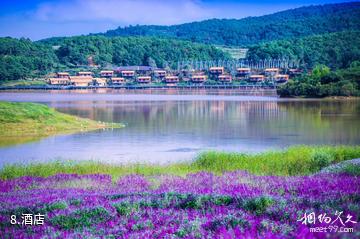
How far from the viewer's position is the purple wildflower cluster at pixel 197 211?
24.1ft

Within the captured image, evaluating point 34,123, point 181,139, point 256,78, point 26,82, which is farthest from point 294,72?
point 181,139

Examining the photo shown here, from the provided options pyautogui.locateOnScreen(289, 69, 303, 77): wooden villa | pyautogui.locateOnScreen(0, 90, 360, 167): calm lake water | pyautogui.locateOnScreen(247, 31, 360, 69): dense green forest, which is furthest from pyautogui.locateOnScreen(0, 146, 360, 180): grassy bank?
pyautogui.locateOnScreen(289, 69, 303, 77): wooden villa

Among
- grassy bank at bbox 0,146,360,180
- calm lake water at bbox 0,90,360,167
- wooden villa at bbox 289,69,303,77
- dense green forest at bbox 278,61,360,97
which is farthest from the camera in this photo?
wooden villa at bbox 289,69,303,77

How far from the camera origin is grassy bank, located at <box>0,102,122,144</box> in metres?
42.6

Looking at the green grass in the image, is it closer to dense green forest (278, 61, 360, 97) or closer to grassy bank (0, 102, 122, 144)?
dense green forest (278, 61, 360, 97)

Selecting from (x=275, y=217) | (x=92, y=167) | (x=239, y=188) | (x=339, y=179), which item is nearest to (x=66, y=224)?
(x=275, y=217)

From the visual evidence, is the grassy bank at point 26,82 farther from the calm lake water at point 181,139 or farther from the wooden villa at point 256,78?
the calm lake water at point 181,139

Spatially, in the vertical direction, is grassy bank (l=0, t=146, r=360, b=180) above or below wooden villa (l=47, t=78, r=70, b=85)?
above

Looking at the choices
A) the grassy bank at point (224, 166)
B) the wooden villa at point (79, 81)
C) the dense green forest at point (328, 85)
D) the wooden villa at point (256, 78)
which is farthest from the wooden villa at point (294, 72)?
the grassy bank at point (224, 166)

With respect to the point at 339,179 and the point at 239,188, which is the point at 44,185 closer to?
the point at 239,188

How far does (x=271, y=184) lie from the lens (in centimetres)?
1186

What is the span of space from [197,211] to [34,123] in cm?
3788

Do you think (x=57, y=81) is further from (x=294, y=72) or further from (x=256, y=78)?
(x=294, y=72)

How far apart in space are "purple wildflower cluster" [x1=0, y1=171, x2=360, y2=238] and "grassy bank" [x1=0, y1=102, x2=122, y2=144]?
31.6 m
